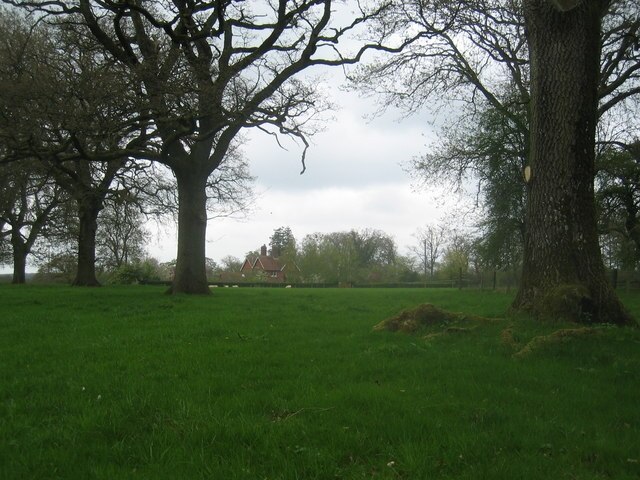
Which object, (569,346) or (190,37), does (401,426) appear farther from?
(190,37)

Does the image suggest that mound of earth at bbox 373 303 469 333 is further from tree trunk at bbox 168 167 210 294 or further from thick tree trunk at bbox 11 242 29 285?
thick tree trunk at bbox 11 242 29 285

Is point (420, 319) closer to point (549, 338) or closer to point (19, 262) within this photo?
point (549, 338)

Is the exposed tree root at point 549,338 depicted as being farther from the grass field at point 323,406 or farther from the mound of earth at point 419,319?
the mound of earth at point 419,319

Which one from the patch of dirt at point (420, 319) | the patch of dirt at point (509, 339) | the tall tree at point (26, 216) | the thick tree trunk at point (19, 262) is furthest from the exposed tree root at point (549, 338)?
the thick tree trunk at point (19, 262)

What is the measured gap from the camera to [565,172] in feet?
30.3

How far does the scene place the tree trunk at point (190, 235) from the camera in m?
19.4

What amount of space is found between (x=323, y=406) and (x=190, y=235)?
1562 centimetres

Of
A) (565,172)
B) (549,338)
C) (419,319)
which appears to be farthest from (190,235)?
(549,338)

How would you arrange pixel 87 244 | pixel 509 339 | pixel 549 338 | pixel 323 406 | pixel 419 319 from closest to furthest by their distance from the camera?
1. pixel 323 406
2. pixel 549 338
3. pixel 509 339
4. pixel 419 319
5. pixel 87 244

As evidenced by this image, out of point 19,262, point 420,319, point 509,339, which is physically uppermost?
point 19,262

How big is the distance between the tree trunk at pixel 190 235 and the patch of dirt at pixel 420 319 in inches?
463

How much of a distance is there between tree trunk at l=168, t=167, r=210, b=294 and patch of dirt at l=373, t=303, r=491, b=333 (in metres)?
11.8

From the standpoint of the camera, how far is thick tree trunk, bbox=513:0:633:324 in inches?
352

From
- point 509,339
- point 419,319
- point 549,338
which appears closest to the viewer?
point 549,338
